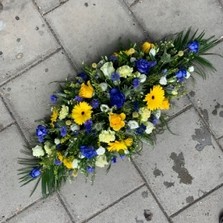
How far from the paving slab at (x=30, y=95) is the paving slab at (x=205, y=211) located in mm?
1212

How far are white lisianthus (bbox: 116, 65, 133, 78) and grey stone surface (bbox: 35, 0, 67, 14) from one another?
747 millimetres

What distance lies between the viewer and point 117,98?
3.02m

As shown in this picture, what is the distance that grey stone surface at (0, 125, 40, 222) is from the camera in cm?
340

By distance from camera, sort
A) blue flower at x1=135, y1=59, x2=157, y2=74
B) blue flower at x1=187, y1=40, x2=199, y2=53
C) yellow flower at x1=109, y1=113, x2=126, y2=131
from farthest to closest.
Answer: blue flower at x1=187, y1=40, x2=199, y2=53 < blue flower at x1=135, y1=59, x2=157, y2=74 < yellow flower at x1=109, y1=113, x2=126, y2=131

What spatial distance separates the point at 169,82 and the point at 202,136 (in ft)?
1.71

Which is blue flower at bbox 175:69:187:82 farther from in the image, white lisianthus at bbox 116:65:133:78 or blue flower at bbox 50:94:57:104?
blue flower at bbox 50:94:57:104

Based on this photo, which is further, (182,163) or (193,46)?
(182,163)

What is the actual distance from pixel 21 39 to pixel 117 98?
89 cm

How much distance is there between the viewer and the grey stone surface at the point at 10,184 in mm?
3396

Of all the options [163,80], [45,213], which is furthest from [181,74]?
[45,213]

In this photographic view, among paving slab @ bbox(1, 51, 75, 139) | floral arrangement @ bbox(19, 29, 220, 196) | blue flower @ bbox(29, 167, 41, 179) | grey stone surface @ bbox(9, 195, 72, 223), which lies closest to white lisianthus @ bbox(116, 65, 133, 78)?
floral arrangement @ bbox(19, 29, 220, 196)

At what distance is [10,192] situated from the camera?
3.40m

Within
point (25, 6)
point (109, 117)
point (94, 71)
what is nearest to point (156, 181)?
point (109, 117)

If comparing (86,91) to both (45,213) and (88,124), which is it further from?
(45,213)
